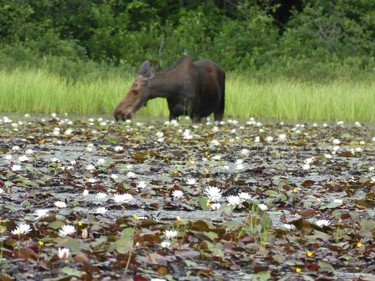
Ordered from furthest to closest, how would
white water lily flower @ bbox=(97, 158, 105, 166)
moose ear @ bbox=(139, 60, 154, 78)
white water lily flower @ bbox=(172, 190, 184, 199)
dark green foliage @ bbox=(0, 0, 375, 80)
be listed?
dark green foliage @ bbox=(0, 0, 375, 80) → moose ear @ bbox=(139, 60, 154, 78) → white water lily flower @ bbox=(97, 158, 105, 166) → white water lily flower @ bbox=(172, 190, 184, 199)

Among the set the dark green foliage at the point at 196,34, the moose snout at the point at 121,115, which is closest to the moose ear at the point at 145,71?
the moose snout at the point at 121,115

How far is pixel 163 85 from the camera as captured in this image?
16.6 m

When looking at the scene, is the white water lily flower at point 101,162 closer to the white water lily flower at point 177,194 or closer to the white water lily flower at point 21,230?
the white water lily flower at point 177,194

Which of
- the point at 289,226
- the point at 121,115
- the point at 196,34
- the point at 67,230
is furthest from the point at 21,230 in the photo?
the point at 196,34

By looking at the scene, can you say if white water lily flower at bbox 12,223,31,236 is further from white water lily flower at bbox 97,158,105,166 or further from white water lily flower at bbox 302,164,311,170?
white water lily flower at bbox 302,164,311,170

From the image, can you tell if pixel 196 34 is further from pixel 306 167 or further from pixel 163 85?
pixel 306 167

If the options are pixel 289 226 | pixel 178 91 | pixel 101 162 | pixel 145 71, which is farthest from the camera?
pixel 145 71

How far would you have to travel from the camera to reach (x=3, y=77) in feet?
61.8

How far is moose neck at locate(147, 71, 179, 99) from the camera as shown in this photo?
16.5m

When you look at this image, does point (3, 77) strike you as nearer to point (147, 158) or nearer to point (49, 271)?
point (147, 158)

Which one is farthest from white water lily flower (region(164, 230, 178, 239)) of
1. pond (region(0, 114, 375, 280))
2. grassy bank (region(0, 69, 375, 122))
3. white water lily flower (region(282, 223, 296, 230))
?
grassy bank (region(0, 69, 375, 122))

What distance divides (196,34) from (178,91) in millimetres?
12740

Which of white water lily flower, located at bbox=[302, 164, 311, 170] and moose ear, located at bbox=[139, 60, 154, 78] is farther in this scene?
moose ear, located at bbox=[139, 60, 154, 78]

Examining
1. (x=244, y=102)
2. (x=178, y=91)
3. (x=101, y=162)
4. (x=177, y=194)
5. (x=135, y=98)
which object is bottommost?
(x=244, y=102)
